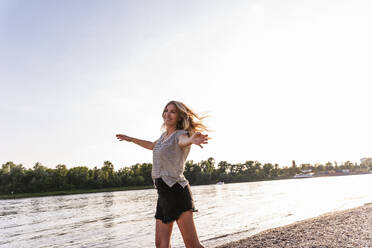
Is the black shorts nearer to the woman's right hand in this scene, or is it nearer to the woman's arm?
the woman's arm

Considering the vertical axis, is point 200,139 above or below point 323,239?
above

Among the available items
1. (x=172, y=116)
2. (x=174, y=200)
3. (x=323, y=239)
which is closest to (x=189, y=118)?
(x=172, y=116)

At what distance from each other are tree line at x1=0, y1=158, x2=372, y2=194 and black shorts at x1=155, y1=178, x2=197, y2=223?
10820 centimetres

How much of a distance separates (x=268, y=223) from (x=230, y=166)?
14179 centimetres

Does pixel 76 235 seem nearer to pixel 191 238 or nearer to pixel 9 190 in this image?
pixel 191 238

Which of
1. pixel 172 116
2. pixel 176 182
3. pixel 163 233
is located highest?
pixel 172 116

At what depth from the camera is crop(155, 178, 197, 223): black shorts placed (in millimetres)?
3609

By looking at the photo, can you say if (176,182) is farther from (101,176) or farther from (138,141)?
(101,176)

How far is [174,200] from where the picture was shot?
3.61 metres

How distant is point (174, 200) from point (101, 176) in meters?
116

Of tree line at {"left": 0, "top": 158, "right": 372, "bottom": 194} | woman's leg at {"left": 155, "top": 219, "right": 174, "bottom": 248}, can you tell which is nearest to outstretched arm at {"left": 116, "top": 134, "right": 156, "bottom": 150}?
woman's leg at {"left": 155, "top": 219, "right": 174, "bottom": 248}

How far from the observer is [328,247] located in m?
8.23

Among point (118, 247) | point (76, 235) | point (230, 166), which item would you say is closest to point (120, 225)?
point (76, 235)

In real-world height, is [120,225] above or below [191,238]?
below
